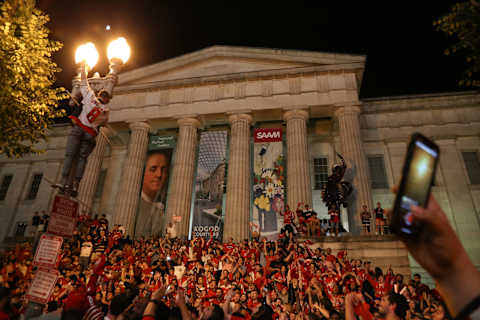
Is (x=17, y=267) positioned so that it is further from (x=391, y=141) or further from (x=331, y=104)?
(x=391, y=141)

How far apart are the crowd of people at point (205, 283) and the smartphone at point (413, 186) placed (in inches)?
124

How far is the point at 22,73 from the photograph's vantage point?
1087 cm

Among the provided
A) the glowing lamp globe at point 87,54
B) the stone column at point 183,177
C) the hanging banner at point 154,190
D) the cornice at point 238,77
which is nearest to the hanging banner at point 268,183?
the stone column at point 183,177

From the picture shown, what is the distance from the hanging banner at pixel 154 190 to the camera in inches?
920

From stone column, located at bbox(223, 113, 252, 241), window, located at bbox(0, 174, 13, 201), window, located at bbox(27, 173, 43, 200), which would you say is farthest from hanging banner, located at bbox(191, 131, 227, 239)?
window, located at bbox(0, 174, 13, 201)

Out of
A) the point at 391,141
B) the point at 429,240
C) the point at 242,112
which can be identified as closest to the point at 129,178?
the point at 242,112

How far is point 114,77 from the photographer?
282 inches

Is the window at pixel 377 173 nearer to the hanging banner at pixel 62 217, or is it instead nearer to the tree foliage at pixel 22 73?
the tree foliage at pixel 22 73

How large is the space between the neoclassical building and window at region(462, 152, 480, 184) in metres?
0.08

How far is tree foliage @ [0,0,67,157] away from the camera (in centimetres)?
1009

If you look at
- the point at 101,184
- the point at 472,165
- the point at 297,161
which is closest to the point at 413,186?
the point at 297,161

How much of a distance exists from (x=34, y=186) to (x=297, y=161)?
94.6 feet

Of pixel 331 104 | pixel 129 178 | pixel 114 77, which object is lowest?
pixel 114 77

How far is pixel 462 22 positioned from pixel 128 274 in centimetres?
1379
